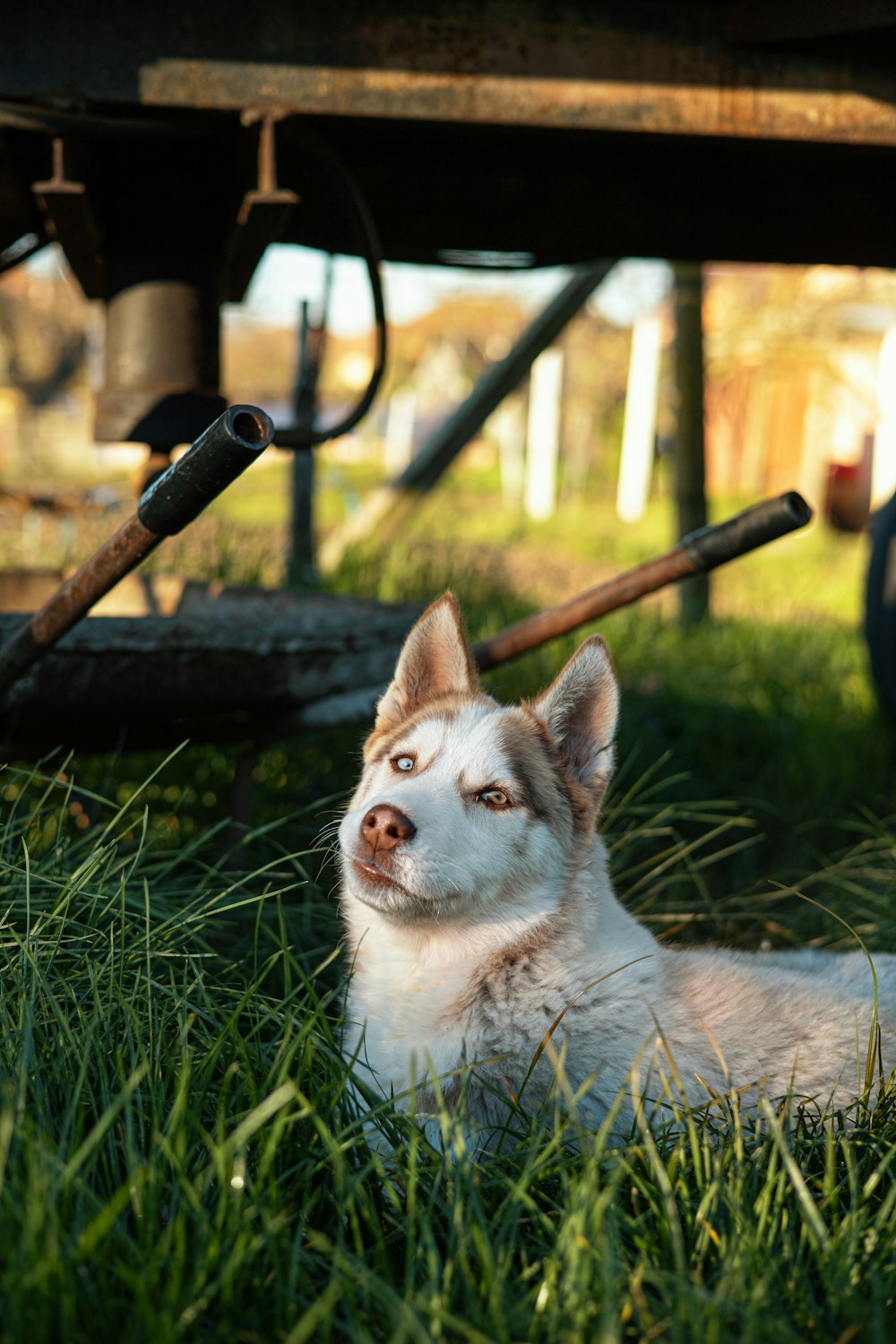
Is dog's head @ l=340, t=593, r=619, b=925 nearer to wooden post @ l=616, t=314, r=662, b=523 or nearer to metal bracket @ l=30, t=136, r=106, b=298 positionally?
metal bracket @ l=30, t=136, r=106, b=298

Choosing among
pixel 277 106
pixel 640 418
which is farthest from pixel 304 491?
pixel 640 418

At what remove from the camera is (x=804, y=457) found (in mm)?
20672

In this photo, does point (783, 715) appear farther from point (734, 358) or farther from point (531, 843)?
point (734, 358)

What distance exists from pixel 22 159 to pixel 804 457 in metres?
19.2

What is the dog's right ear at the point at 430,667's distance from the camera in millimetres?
2529

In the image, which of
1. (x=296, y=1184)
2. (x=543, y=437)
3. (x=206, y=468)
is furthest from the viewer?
(x=543, y=437)

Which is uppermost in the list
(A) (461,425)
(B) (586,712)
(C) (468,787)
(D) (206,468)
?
(A) (461,425)

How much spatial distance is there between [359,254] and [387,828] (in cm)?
162

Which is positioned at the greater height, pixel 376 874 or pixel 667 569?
pixel 667 569

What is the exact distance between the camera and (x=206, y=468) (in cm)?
195

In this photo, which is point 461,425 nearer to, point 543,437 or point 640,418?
point 543,437

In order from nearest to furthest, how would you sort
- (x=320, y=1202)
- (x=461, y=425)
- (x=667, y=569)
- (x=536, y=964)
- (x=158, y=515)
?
1. (x=320, y=1202)
2. (x=158, y=515)
3. (x=536, y=964)
4. (x=667, y=569)
5. (x=461, y=425)

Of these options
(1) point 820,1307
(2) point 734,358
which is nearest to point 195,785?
Answer: (1) point 820,1307

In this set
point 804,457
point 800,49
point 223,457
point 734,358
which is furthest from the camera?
point 804,457
